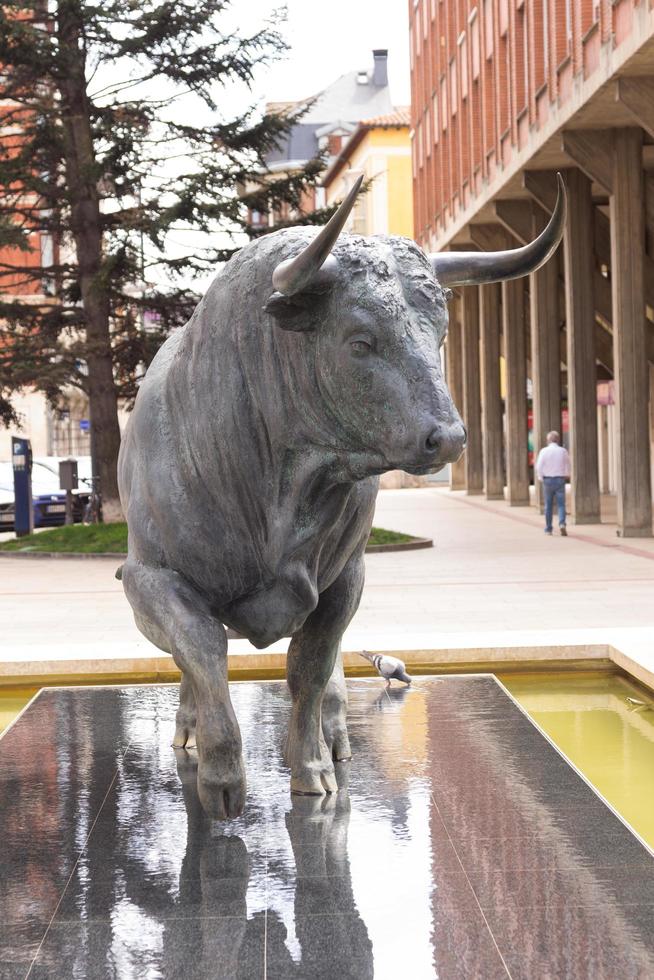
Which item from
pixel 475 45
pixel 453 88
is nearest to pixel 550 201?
pixel 475 45

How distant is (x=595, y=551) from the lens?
810 inches

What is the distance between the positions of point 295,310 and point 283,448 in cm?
55

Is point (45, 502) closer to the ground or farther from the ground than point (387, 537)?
farther from the ground

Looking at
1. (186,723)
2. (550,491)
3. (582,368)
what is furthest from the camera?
(582,368)

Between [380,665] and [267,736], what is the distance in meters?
1.44

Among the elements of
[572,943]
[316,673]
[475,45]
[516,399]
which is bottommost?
[572,943]

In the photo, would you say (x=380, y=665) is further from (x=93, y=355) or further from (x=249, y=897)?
(x=93, y=355)

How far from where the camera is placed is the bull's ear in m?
4.27

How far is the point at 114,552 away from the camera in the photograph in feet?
71.8

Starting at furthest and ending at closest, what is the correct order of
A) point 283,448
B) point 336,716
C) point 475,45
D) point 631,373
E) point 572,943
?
point 475,45, point 631,373, point 336,716, point 283,448, point 572,943

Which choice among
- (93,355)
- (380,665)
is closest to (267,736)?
(380,665)

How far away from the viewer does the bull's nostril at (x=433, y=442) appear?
13.0 feet

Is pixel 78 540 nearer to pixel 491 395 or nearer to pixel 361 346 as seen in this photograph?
pixel 491 395

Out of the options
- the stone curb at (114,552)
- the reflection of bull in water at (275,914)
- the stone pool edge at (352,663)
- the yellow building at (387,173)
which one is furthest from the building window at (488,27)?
the reflection of bull in water at (275,914)
